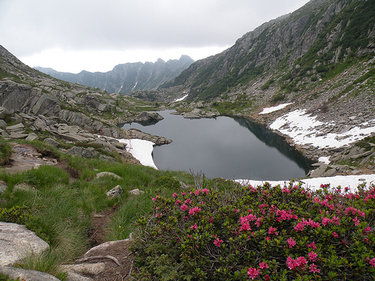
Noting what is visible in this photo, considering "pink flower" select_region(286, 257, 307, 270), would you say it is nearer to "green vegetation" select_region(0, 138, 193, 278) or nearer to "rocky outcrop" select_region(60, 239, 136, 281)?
"rocky outcrop" select_region(60, 239, 136, 281)

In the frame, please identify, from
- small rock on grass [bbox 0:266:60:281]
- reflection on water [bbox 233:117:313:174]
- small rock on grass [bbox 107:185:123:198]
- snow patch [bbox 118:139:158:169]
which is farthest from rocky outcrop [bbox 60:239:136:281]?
reflection on water [bbox 233:117:313:174]

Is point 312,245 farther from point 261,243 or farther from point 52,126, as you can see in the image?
point 52,126

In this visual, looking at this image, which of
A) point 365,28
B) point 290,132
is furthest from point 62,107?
point 365,28

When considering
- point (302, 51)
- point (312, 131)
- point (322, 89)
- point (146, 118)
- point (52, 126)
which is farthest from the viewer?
point (302, 51)

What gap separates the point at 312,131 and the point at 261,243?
42320 mm

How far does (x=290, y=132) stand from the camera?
45.2m

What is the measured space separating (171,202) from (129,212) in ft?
7.87

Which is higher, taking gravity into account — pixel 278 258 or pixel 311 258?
pixel 311 258

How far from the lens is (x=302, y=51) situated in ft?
336

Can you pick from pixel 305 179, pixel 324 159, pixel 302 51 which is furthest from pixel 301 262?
pixel 302 51

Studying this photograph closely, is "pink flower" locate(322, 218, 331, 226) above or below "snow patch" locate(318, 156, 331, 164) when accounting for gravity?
above

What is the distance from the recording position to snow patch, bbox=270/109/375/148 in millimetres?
27714

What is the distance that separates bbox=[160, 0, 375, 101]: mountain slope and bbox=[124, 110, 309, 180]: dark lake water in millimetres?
37549

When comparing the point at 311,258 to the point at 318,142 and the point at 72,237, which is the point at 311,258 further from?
Answer: the point at 318,142
